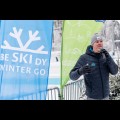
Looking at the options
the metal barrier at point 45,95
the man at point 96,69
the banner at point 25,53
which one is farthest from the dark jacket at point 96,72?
the banner at point 25,53

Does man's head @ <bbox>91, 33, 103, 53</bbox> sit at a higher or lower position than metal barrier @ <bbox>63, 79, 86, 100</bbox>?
higher

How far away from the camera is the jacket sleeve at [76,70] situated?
7363 millimetres

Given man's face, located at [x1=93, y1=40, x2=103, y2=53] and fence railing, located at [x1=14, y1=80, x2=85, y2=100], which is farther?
fence railing, located at [x1=14, y1=80, x2=85, y2=100]

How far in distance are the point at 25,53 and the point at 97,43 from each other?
1032 mm

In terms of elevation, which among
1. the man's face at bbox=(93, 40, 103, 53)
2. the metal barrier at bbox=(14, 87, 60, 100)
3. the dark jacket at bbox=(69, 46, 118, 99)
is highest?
the man's face at bbox=(93, 40, 103, 53)

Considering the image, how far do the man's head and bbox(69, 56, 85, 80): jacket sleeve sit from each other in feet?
0.80

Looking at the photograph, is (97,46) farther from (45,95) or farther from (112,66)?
(45,95)

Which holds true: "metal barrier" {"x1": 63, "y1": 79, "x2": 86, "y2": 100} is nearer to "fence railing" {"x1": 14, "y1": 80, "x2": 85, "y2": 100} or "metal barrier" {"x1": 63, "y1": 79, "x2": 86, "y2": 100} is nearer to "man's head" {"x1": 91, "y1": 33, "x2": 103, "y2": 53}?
"fence railing" {"x1": 14, "y1": 80, "x2": 85, "y2": 100}

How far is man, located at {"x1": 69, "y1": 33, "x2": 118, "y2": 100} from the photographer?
7293 millimetres

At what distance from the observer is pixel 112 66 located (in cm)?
737

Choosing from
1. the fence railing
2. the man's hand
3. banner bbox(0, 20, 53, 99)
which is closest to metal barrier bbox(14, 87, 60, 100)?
the fence railing

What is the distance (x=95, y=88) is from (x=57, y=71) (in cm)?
60
